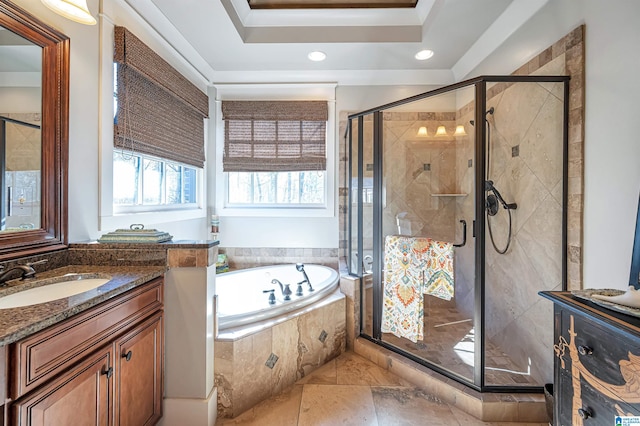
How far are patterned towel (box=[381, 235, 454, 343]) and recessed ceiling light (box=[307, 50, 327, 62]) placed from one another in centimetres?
176

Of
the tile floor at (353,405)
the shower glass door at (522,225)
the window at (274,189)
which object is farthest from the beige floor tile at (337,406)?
the window at (274,189)

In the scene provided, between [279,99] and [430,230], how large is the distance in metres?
2.00

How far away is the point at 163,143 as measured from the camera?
6.81 ft

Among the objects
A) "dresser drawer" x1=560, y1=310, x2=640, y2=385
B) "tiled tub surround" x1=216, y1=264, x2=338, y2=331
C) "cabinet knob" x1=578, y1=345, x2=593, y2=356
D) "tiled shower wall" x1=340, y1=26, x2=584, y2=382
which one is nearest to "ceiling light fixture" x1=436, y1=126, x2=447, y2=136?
"tiled shower wall" x1=340, y1=26, x2=584, y2=382

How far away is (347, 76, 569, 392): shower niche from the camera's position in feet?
5.40

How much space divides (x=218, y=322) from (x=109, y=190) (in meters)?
1.04

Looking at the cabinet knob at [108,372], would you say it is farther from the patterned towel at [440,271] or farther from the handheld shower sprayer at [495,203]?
the handheld shower sprayer at [495,203]

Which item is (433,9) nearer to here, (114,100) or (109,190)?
(114,100)

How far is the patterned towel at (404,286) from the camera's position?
1.92m

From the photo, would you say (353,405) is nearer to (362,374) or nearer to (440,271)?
(362,374)

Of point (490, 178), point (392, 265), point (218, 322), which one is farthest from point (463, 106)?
point (218, 322)

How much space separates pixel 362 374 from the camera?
6.24ft

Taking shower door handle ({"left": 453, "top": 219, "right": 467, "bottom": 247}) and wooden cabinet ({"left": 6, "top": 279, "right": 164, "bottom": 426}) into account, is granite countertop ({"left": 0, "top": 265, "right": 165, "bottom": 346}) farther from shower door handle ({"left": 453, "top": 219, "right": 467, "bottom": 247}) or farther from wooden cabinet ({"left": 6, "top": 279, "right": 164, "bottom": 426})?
shower door handle ({"left": 453, "top": 219, "right": 467, "bottom": 247})

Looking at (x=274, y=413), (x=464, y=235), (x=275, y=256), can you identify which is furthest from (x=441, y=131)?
(x=274, y=413)
